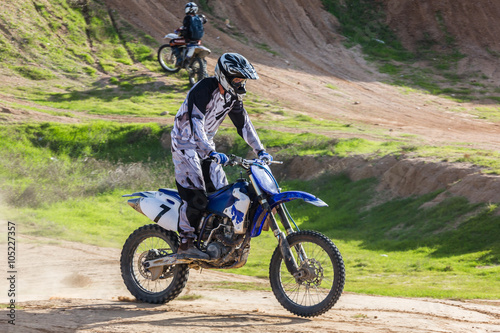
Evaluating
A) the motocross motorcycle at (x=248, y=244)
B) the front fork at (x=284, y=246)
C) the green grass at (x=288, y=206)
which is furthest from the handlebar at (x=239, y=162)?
the green grass at (x=288, y=206)

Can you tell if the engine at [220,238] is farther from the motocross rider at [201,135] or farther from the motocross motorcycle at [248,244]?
the motocross rider at [201,135]

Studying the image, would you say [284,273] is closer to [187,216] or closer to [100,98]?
[187,216]

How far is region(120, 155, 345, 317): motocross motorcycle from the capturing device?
615 cm

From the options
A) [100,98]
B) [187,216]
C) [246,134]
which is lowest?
[187,216]

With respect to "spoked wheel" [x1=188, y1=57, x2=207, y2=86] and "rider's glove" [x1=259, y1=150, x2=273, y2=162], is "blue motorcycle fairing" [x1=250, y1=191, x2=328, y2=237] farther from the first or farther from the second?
"spoked wheel" [x1=188, y1=57, x2=207, y2=86]

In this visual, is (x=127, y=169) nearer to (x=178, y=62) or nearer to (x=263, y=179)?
(x=178, y=62)

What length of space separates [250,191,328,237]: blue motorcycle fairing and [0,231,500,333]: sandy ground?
3.05ft

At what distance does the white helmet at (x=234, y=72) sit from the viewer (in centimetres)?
635

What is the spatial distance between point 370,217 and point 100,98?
11.0 meters

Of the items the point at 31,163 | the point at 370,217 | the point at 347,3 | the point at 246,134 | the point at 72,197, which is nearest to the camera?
the point at 246,134

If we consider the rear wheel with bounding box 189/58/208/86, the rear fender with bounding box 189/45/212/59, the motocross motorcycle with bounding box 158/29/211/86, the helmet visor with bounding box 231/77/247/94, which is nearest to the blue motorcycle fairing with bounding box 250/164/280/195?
the helmet visor with bounding box 231/77/247/94

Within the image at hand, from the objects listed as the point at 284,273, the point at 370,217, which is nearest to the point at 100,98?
the point at 370,217

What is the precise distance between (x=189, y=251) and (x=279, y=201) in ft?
4.08

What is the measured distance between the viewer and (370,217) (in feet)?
44.1
